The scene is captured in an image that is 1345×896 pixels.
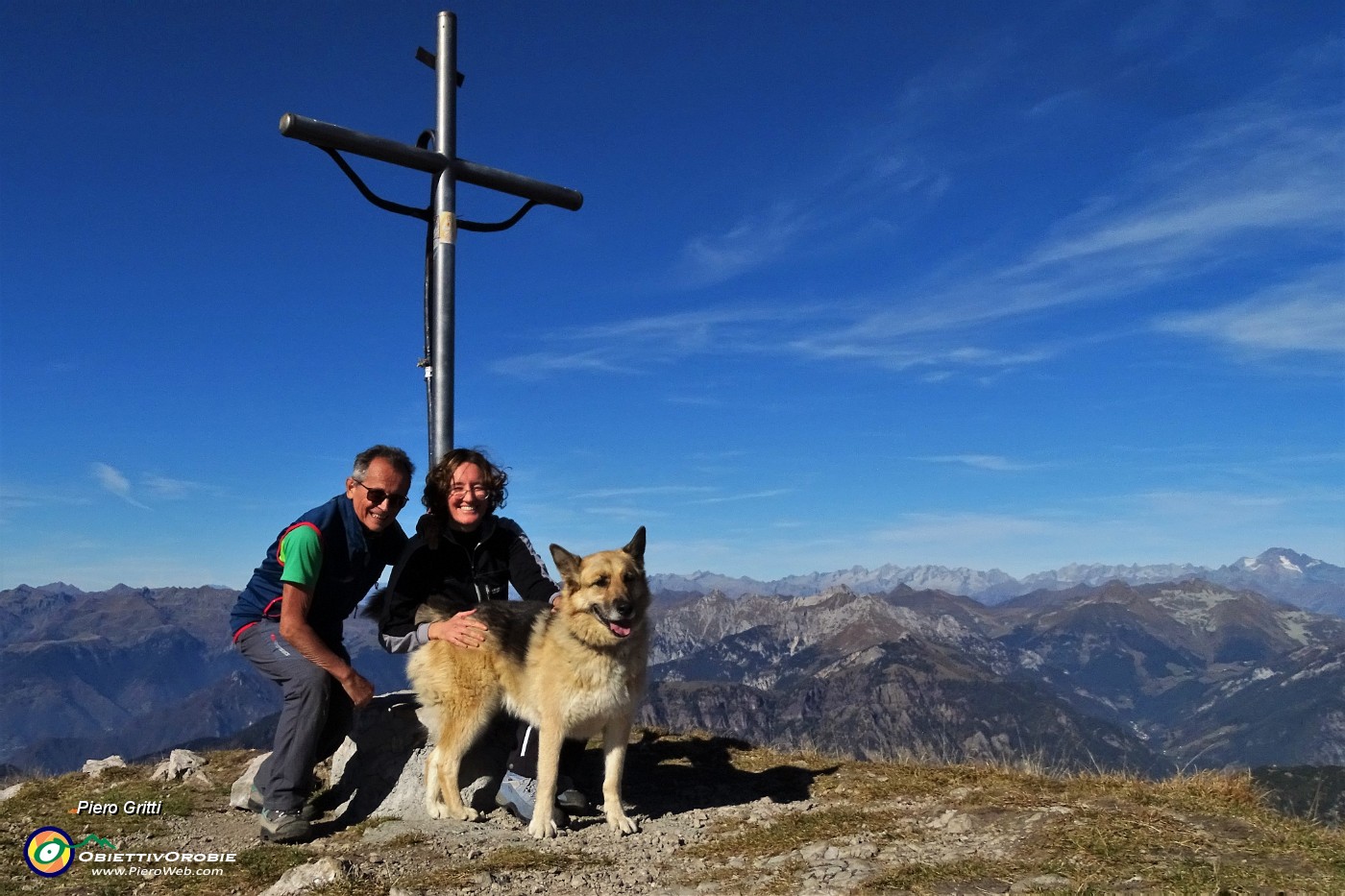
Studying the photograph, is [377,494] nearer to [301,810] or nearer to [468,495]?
[468,495]

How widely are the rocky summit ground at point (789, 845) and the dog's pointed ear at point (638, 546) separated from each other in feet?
8.14

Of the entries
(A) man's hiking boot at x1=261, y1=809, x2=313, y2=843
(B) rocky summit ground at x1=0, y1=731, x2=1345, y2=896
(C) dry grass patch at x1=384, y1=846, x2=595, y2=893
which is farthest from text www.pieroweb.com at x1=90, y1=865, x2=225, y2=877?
(C) dry grass patch at x1=384, y1=846, x2=595, y2=893

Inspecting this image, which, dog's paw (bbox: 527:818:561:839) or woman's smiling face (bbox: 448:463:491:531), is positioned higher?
woman's smiling face (bbox: 448:463:491:531)

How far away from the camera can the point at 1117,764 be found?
32.9 ft

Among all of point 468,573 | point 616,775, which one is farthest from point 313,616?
point 616,775

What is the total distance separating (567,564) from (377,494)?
2258mm

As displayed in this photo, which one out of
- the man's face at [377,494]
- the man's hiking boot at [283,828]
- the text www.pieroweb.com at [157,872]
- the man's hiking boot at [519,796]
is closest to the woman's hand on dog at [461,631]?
the man's face at [377,494]

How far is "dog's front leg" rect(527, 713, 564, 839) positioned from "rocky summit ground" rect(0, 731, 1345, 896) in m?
0.18

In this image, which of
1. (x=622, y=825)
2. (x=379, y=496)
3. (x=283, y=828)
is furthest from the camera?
(x=379, y=496)

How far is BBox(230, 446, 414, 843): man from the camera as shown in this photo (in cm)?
798

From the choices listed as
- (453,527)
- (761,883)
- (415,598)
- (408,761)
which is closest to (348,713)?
(408,761)

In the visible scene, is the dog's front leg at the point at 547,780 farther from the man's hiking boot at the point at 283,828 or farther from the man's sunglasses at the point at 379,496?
the man's sunglasses at the point at 379,496

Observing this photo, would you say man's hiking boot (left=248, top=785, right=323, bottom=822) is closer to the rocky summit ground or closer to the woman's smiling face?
the rocky summit ground

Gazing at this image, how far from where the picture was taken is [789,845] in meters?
6.66
